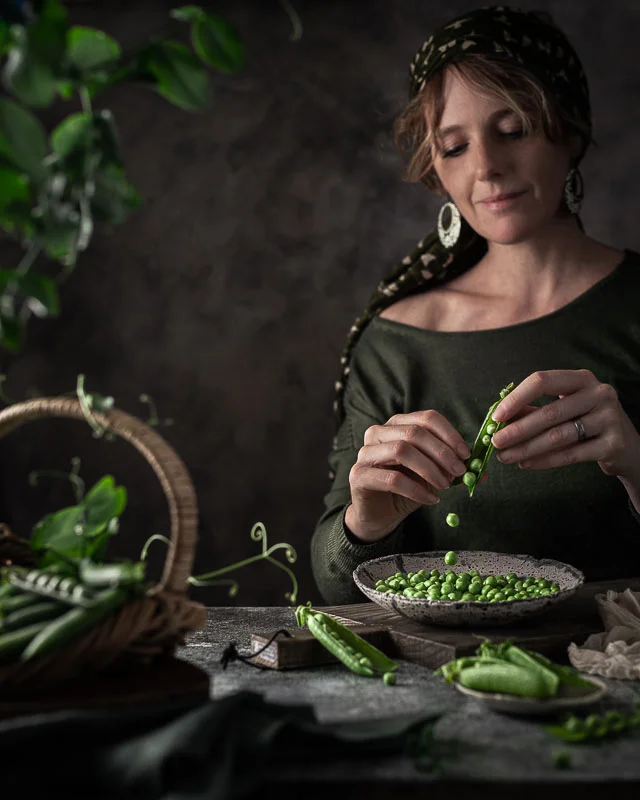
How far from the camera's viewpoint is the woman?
77.0 inches

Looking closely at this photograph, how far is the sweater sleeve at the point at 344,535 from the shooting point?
6.15ft

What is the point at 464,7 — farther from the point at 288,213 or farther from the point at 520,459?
the point at 520,459

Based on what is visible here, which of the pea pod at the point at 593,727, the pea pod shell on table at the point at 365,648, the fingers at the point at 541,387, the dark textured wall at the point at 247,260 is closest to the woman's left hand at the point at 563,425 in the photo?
the fingers at the point at 541,387

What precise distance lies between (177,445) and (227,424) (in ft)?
0.62

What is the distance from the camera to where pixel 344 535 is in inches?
73.6

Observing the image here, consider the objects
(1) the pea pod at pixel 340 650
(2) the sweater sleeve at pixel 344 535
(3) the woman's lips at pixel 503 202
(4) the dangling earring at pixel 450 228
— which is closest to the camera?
(1) the pea pod at pixel 340 650

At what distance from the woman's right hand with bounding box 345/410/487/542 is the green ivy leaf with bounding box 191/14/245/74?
72cm

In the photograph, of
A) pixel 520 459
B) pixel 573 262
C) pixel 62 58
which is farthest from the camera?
pixel 573 262

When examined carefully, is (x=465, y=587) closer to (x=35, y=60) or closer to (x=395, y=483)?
(x=395, y=483)

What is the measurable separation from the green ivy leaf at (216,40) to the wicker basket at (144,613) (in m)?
0.41

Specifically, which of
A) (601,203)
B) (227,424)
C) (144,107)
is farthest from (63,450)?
(601,203)

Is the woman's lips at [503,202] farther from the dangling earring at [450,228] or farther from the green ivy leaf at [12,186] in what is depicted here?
the green ivy leaf at [12,186]

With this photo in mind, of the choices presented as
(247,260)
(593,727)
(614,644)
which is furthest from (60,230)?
(247,260)

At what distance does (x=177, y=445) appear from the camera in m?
3.25
